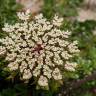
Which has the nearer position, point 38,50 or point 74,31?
point 38,50

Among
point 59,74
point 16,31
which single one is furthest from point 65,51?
point 16,31

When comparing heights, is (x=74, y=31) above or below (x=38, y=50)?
above

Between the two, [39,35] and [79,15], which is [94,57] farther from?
[39,35]

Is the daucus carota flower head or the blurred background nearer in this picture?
the daucus carota flower head
